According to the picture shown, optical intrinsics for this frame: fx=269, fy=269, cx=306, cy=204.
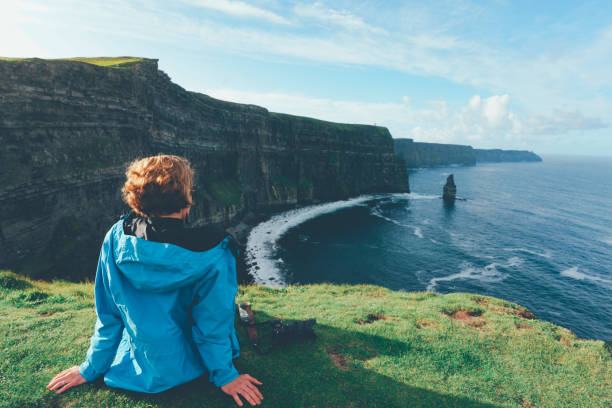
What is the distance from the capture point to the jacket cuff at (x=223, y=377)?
13.6 feet

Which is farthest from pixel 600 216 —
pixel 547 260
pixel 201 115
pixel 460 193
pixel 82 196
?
pixel 82 196

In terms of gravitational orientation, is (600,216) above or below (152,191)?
below

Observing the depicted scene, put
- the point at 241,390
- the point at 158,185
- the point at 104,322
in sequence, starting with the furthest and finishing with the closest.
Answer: the point at 241,390, the point at 104,322, the point at 158,185

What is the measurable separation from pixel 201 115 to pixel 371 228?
40396 millimetres

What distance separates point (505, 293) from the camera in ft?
105

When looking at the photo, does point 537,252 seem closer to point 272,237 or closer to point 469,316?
point 469,316

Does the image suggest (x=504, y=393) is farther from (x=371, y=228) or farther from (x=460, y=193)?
(x=460, y=193)

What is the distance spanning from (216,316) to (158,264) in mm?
1072

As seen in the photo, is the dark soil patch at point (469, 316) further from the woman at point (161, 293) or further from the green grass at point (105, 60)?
the green grass at point (105, 60)

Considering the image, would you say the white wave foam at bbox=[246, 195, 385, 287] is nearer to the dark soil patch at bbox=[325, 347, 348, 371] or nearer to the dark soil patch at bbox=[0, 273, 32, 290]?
the dark soil patch at bbox=[0, 273, 32, 290]

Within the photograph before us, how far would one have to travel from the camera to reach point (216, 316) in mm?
3730

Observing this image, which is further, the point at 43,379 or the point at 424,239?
the point at 424,239

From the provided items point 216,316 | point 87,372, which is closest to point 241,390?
point 216,316

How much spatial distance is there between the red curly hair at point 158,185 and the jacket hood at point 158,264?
1.39ft
